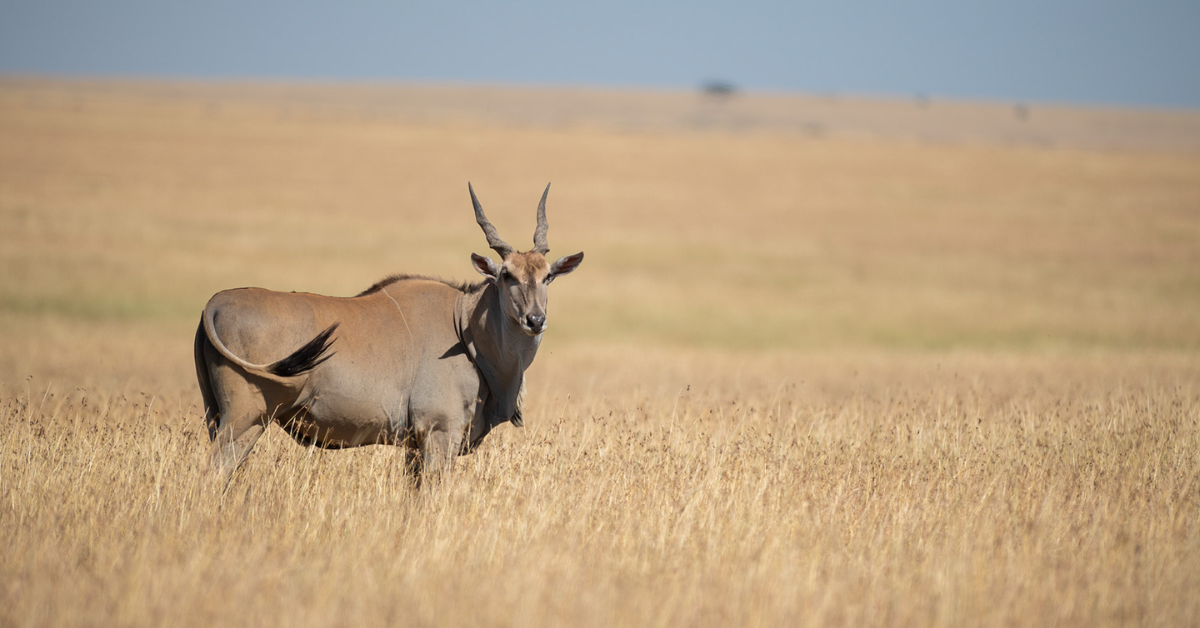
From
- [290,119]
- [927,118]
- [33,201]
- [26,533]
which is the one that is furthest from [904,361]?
[927,118]

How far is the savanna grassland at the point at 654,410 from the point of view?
5.19 m

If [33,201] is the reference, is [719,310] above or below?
below

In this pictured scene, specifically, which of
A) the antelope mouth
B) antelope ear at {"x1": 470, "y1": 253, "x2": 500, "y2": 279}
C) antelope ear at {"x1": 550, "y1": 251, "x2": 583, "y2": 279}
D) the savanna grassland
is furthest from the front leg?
antelope ear at {"x1": 550, "y1": 251, "x2": 583, "y2": 279}

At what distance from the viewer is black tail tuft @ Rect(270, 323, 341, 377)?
6387 millimetres

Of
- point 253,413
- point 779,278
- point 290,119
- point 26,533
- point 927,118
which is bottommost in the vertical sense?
point 26,533

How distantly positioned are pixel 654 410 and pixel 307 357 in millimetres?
5148

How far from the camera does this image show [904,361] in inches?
765

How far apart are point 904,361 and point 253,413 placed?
616 inches

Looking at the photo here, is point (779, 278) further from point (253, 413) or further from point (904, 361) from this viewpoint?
point (253, 413)

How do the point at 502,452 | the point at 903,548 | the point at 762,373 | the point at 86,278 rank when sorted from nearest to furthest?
the point at 903,548 → the point at 502,452 → the point at 762,373 → the point at 86,278

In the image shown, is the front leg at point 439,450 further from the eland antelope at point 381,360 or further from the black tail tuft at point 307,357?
the black tail tuft at point 307,357

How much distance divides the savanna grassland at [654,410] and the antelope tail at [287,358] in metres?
0.84

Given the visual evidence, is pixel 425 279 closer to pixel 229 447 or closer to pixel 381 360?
pixel 381 360

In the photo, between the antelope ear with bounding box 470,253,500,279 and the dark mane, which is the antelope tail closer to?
the dark mane
